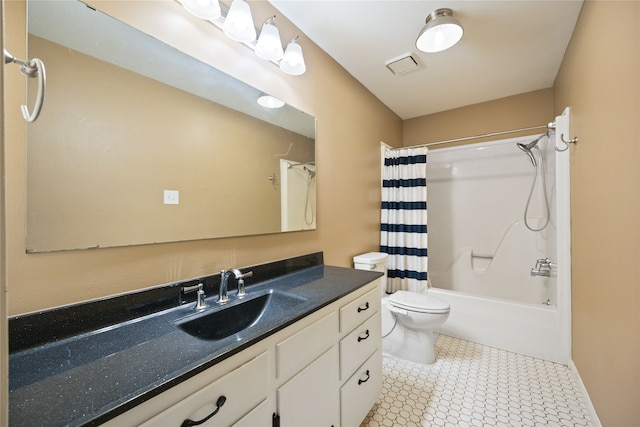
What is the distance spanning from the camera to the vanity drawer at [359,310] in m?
1.18

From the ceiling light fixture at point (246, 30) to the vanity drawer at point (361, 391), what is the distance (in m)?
1.70

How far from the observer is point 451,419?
1.43 metres

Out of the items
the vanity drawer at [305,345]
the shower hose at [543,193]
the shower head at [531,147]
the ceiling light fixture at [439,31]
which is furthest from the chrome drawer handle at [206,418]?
the shower head at [531,147]

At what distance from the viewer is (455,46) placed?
1.91 meters

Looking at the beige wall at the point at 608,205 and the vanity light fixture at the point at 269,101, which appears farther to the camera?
the vanity light fixture at the point at 269,101

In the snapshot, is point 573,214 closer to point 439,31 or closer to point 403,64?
point 439,31

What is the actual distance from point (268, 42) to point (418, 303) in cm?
195

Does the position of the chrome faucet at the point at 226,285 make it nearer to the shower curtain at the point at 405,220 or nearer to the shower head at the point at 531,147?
the shower curtain at the point at 405,220

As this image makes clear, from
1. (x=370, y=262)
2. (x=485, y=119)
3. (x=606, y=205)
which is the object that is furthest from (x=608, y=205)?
(x=485, y=119)

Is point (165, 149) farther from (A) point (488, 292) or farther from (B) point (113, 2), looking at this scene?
(A) point (488, 292)

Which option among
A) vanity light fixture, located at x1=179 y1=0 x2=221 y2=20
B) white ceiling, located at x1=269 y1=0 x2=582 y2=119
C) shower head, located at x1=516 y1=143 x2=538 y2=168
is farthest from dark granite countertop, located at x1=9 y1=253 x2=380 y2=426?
shower head, located at x1=516 y1=143 x2=538 y2=168

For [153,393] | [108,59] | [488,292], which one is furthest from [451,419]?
[108,59]

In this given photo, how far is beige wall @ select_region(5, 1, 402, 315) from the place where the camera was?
2.41 feet

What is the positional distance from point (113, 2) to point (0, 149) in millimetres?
904
